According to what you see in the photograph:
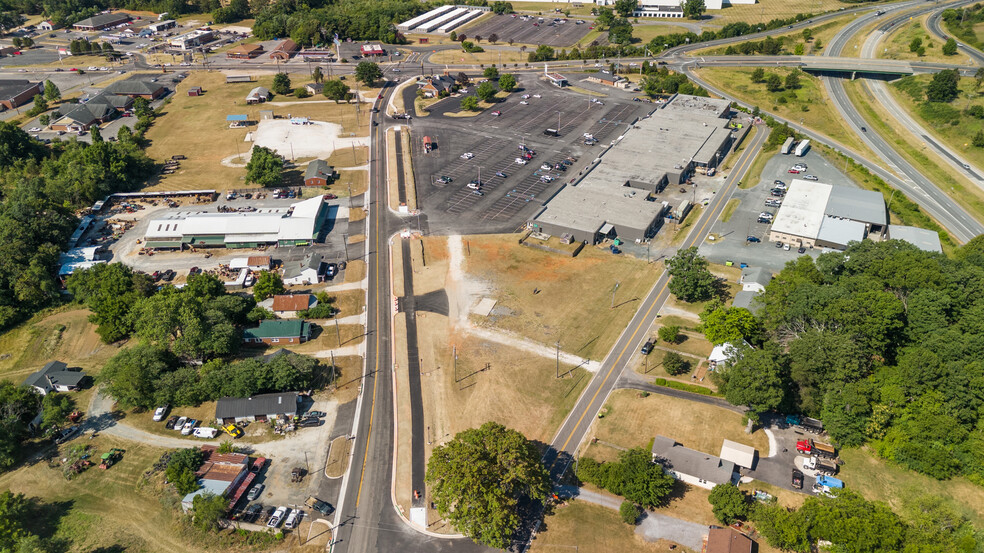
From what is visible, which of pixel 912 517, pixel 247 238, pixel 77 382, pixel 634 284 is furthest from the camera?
pixel 247 238

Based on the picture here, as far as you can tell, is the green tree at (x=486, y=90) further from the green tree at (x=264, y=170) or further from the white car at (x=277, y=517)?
the white car at (x=277, y=517)

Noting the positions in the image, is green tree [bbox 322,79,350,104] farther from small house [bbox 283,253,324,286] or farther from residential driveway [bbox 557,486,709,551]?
residential driveway [bbox 557,486,709,551]

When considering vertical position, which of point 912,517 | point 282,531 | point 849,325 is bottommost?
point 282,531

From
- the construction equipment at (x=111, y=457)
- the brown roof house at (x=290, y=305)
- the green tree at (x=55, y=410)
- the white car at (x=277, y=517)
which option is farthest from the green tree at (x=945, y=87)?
the green tree at (x=55, y=410)

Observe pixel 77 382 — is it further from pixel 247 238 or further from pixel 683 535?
pixel 683 535

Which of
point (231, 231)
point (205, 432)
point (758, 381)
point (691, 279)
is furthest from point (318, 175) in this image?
point (758, 381)

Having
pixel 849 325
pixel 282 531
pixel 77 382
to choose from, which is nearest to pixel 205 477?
pixel 282 531

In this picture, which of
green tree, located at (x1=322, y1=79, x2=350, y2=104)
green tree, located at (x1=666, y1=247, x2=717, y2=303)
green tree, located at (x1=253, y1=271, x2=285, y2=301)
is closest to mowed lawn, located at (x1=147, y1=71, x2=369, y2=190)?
green tree, located at (x1=322, y1=79, x2=350, y2=104)
